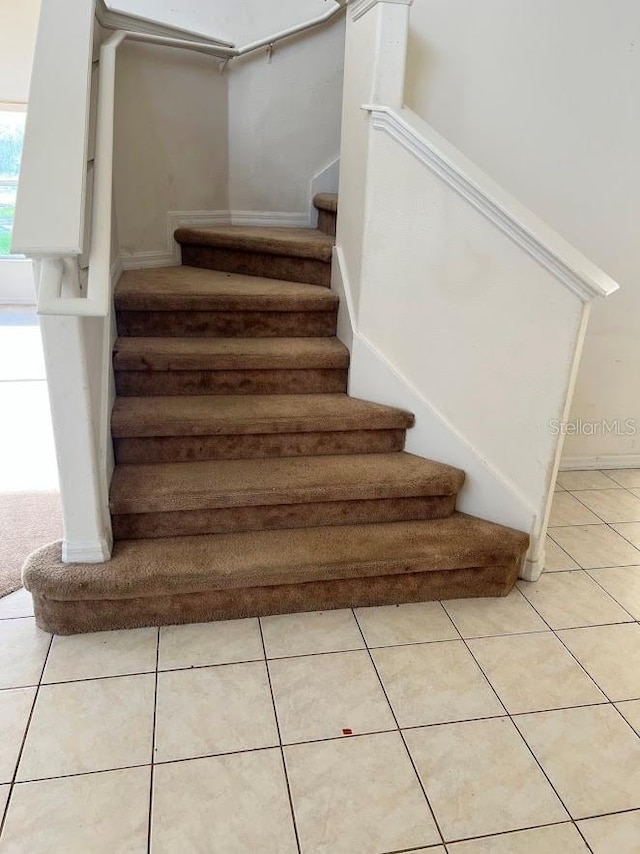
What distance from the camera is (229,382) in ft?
7.83

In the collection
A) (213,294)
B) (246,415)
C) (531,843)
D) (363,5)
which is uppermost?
(363,5)

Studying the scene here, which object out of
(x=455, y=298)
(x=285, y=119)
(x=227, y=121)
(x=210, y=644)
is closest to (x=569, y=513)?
(x=455, y=298)

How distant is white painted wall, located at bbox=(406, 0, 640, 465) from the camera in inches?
99.7

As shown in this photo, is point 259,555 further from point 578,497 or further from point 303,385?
point 578,497

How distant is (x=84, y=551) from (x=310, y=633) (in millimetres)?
718

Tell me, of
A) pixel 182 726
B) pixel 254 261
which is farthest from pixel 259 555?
pixel 254 261

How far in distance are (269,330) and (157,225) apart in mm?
963

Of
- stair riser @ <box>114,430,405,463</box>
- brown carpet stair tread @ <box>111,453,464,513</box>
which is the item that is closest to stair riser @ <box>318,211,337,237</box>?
stair riser @ <box>114,430,405,463</box>

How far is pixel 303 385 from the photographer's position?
246cm

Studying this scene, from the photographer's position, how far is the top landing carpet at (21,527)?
2.15 meters

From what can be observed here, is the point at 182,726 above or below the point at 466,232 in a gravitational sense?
below

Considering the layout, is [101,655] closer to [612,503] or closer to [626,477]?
[612,503]

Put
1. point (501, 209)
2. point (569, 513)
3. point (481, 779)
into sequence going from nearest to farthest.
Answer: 1. point (481, 779)
2. point (501, 209)
3. point (569, 513)

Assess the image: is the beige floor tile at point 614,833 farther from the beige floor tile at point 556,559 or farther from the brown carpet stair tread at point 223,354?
the brown carpet stair tread at point 223,354
